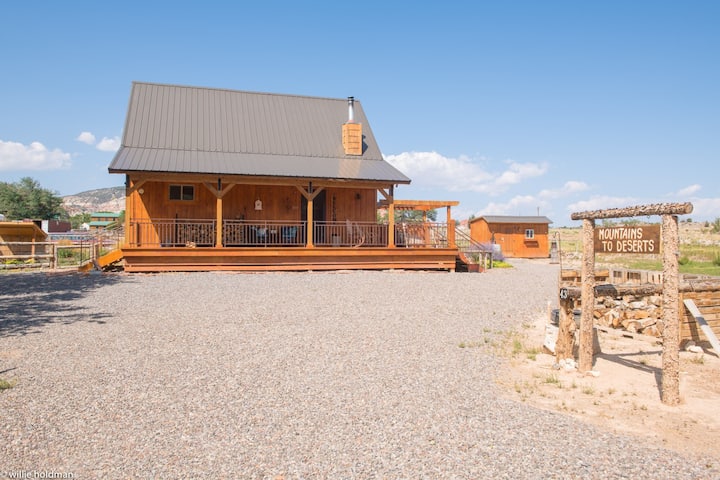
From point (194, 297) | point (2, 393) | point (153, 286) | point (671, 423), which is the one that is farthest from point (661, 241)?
point (153, 286)

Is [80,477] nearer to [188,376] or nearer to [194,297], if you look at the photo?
[188,376]

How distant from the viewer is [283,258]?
17312 millimetres

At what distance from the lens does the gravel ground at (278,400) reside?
3.93 meters

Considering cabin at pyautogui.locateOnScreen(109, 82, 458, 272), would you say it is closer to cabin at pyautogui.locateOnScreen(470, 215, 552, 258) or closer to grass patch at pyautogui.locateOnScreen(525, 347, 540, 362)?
grass patch at pyautogui.locateOnScreen(525, 347, 540, 362)

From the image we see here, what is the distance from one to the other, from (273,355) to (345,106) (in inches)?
716

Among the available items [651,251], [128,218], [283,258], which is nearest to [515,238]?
[283,258]

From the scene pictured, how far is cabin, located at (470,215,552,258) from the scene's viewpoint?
33125 millimetres

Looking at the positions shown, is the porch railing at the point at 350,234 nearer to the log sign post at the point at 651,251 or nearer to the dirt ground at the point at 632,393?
the dirt ground at the point at 632,393

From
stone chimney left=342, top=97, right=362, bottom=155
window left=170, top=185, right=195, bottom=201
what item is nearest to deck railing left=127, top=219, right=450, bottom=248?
window left=170, top=185, right=195, bottom=201

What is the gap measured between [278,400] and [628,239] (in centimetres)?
474

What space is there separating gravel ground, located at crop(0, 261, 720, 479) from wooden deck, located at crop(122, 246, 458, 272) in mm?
5340

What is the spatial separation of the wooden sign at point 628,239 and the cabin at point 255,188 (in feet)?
37.4

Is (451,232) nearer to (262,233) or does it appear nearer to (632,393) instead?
(262,233)

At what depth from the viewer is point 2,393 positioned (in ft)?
17.5
